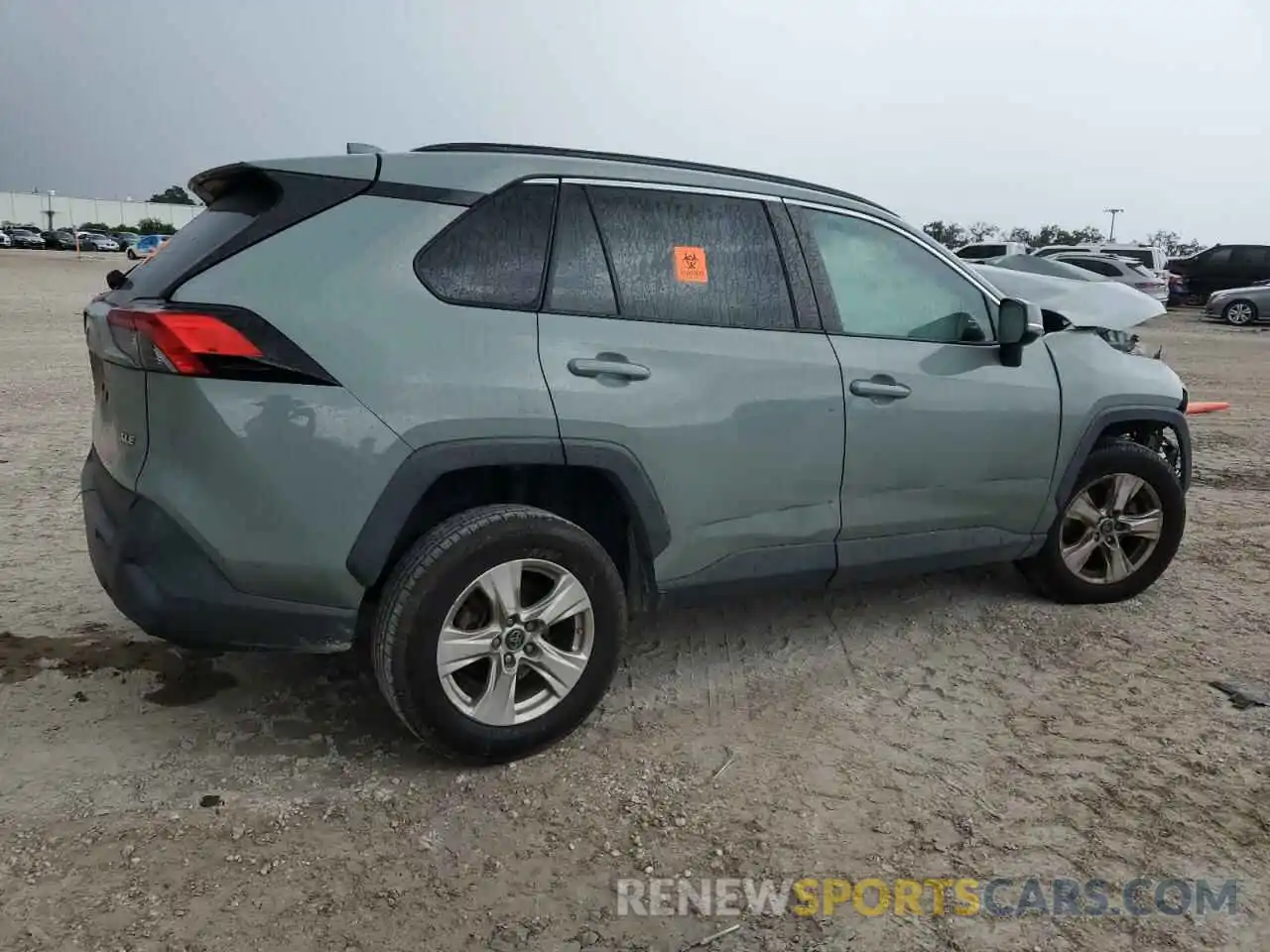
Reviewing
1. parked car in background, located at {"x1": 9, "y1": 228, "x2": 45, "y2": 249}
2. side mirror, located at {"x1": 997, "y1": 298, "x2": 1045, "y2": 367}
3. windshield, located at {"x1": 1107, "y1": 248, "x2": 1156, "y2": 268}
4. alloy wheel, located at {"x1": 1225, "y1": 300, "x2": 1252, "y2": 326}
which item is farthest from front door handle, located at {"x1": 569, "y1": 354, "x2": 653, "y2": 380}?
parked car in background, located at {"x1": 9, "y1": 228, "x2": 45, "y2": 249}

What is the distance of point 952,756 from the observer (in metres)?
3.08

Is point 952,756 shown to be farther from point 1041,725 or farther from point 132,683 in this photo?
point 132,683

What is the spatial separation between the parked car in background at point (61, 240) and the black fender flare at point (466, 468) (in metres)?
66.9

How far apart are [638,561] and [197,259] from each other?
161cm

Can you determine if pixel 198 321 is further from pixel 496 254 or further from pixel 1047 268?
pixel 1047 268

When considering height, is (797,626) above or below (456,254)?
below

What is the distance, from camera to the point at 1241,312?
2231 cm

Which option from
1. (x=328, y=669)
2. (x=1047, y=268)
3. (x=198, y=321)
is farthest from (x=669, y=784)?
(x=1047, y=268)

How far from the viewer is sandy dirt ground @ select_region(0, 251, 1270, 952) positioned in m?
2.32

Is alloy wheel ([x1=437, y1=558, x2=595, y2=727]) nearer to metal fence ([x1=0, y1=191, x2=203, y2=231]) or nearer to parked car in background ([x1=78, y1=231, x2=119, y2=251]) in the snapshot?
parked car in background ([x1=78, y1=231, x2=119, y2=251])

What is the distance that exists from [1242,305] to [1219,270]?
16.0 ft

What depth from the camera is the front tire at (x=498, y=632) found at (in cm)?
272

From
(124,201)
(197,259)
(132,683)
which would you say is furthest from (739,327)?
(124,201)

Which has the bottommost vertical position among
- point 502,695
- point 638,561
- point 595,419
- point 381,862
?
point 381,862
